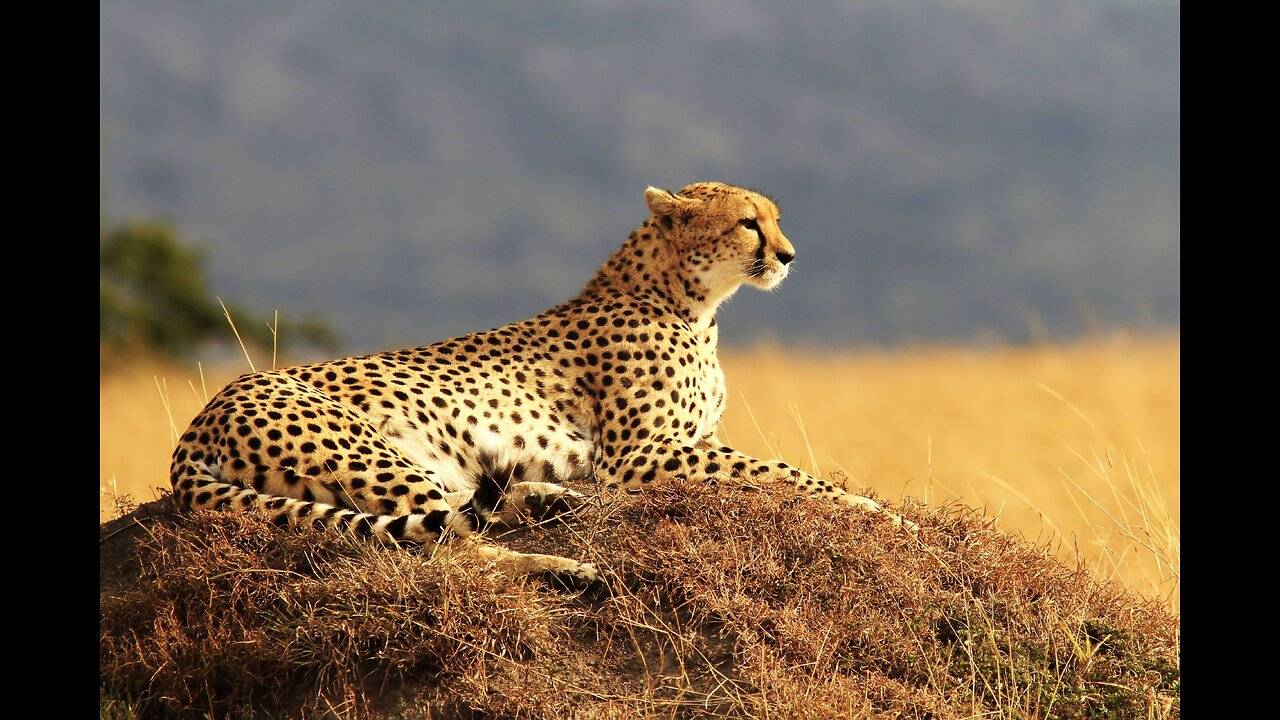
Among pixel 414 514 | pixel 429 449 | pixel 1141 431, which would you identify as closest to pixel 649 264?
pixel 429 449

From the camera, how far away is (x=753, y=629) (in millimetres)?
3877

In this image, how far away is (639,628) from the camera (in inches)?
154

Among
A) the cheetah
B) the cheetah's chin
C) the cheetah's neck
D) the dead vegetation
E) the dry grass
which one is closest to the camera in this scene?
the dead vegetation

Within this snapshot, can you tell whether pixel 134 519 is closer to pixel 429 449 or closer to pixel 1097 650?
pixel 429 449

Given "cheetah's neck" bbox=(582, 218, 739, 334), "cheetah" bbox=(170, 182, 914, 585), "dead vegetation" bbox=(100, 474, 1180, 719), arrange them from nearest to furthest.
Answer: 1. "dead vegetation" bbox=(100, 474, 1180, 719)
2. "cheetah" bbox=(170, 182, 914, 585)
3. "cheetah's neck" bbox=(582, 218, 739, 334)

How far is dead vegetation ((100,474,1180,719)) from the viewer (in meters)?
3.73

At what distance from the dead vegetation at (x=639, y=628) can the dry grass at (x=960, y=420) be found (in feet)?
12.6

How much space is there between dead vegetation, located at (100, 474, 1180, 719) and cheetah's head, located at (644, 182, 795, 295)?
52.1 inches

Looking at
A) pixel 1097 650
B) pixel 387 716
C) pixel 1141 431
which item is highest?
pixel 1141 431

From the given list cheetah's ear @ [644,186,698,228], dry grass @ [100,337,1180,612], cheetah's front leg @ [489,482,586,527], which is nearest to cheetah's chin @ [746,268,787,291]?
cheetah's ear @ [644,186,698,228]

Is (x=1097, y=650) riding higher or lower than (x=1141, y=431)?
lower

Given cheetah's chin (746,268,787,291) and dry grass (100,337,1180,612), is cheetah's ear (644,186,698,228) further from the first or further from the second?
dry grass (100,337,1180,612)

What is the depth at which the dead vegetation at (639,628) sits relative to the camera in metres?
3.73

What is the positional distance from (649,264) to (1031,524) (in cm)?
690
